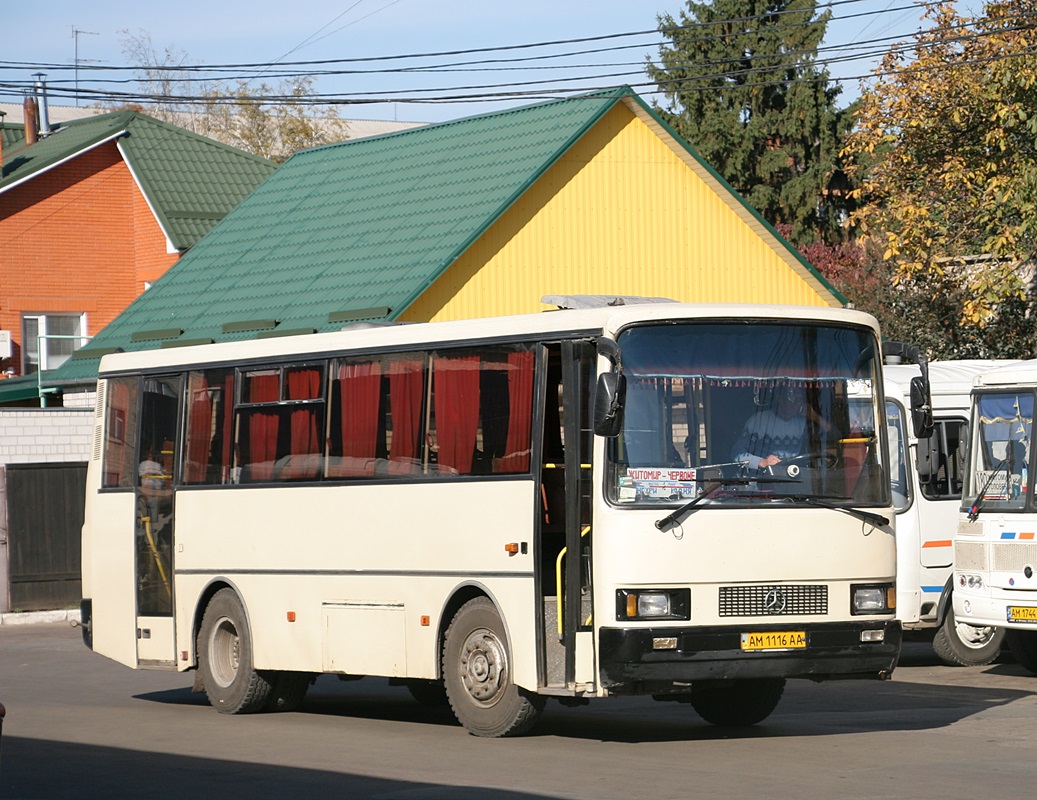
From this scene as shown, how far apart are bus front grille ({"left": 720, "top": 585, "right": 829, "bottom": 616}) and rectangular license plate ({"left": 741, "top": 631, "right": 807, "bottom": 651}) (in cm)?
13

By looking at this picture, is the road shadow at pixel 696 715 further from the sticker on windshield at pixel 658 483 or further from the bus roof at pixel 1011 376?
the bus roof at pixel 1011 376

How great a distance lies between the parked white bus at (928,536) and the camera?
18.8 metres

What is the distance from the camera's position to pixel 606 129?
107 ft

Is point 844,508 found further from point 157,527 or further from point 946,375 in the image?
point 946,375

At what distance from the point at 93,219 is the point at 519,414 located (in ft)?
113

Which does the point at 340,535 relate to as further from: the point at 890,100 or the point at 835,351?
the point at 890,100

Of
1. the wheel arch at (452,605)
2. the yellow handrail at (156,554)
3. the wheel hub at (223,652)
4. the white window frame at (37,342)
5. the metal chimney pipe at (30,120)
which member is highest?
the metal chimney pipe at (30,120)

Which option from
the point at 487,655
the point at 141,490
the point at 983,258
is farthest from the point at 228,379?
the point at 983,258

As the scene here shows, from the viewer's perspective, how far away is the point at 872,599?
41.9ft

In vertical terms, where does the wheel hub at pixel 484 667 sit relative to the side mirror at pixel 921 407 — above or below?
below

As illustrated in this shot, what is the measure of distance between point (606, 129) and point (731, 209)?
3017mm

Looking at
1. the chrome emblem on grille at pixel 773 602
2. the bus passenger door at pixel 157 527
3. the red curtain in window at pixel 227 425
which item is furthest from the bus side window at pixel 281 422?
the chrome emblem on grille at pixel 773 602

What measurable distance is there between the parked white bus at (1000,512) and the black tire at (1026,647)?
91cm

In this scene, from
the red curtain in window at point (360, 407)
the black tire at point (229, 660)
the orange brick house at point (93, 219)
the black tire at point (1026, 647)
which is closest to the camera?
the red curtain in window at point (360, 407)
